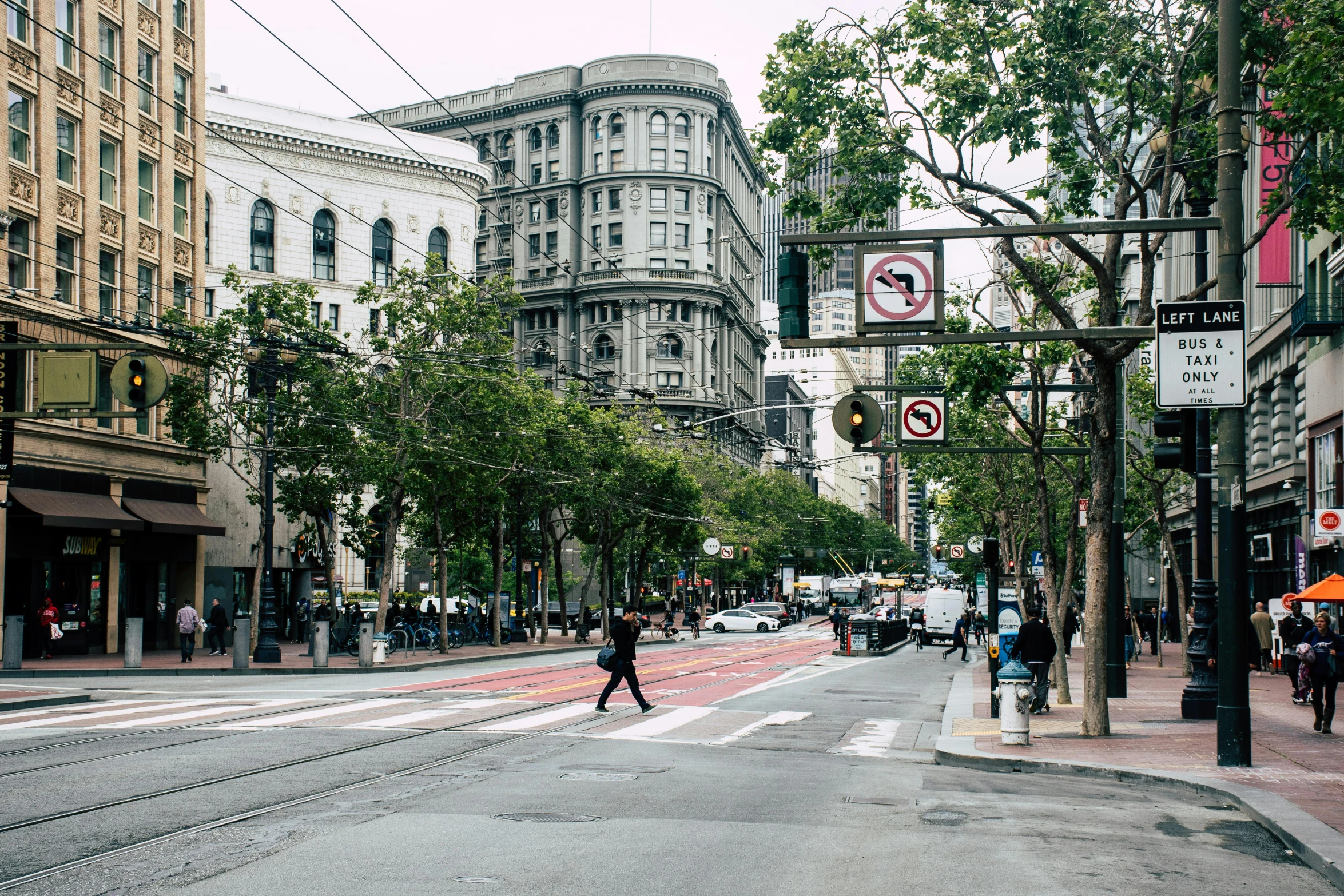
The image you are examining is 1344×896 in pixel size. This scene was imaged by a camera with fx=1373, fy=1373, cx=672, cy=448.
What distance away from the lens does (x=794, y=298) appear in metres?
14.4

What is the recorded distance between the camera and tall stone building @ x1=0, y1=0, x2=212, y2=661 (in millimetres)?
36500

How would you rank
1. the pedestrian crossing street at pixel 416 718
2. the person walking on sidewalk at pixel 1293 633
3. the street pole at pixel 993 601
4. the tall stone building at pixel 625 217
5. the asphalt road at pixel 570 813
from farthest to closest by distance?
the tall stone building at pixel 625 217 → the street pole at pixel 993 601 → the person walking on sidewalk at pixel 1293 633 → the pedestrian crossing street at pixel 416 718 → the asphalt road at pixel 570 813

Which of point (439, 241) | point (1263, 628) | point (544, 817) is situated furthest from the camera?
point (439, 241)

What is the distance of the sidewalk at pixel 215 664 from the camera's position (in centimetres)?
3256

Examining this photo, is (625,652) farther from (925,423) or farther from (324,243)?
(324,243)

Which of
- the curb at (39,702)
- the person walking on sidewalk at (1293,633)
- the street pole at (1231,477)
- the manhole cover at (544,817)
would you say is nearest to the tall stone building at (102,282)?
the curb at (39,702)

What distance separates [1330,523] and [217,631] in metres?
30.6

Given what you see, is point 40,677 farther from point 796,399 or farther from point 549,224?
point 796,399

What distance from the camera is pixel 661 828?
10609 mm

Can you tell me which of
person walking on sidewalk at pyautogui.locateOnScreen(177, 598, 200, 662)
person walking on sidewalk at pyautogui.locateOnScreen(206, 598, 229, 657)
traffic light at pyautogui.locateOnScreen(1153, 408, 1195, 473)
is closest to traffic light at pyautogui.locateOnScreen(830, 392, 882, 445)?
traffic light at pyautogui.locateOnScreen(1153, 408, 1195, 473)

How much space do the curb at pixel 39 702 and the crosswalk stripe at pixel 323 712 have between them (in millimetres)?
4621

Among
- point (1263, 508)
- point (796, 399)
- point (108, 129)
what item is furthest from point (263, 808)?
point (796, 399)

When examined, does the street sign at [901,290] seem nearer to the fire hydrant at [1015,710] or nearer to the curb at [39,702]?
the fire hydrant at [1015,710]

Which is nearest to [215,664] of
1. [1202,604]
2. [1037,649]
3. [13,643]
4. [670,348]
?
[13,643]
